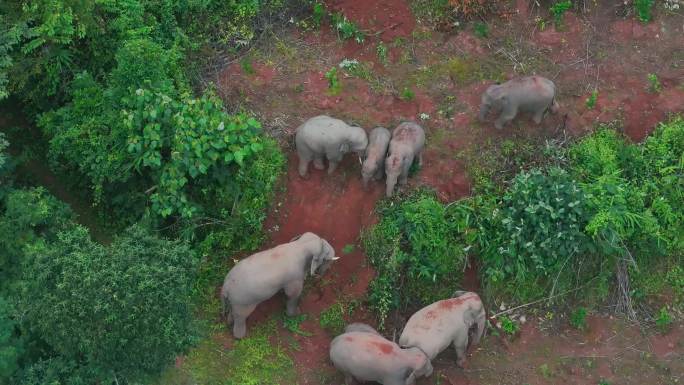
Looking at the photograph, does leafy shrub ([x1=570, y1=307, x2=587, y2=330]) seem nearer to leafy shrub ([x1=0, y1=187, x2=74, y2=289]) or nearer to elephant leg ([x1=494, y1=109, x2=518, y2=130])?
elephant leg ([x1=494, y1=109, x2=518, y2=130])

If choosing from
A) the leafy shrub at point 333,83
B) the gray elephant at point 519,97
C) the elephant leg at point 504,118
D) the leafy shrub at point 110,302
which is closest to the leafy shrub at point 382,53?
the leafy shrub at point 333,83

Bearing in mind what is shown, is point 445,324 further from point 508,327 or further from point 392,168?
point 392,168

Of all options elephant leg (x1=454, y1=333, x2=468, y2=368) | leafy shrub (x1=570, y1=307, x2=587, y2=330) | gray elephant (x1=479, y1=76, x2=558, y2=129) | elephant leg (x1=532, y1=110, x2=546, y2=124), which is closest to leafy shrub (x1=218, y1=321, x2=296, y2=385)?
elephant leg (x1=454, y1=333, x2=468, y2=368)

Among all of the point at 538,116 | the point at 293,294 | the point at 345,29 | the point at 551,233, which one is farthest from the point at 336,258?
the point at 345,29

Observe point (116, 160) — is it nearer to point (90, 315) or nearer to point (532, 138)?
point (90, 315)

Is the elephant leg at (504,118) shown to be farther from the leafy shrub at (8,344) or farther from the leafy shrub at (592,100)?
the leafy shrub at (8,344)
